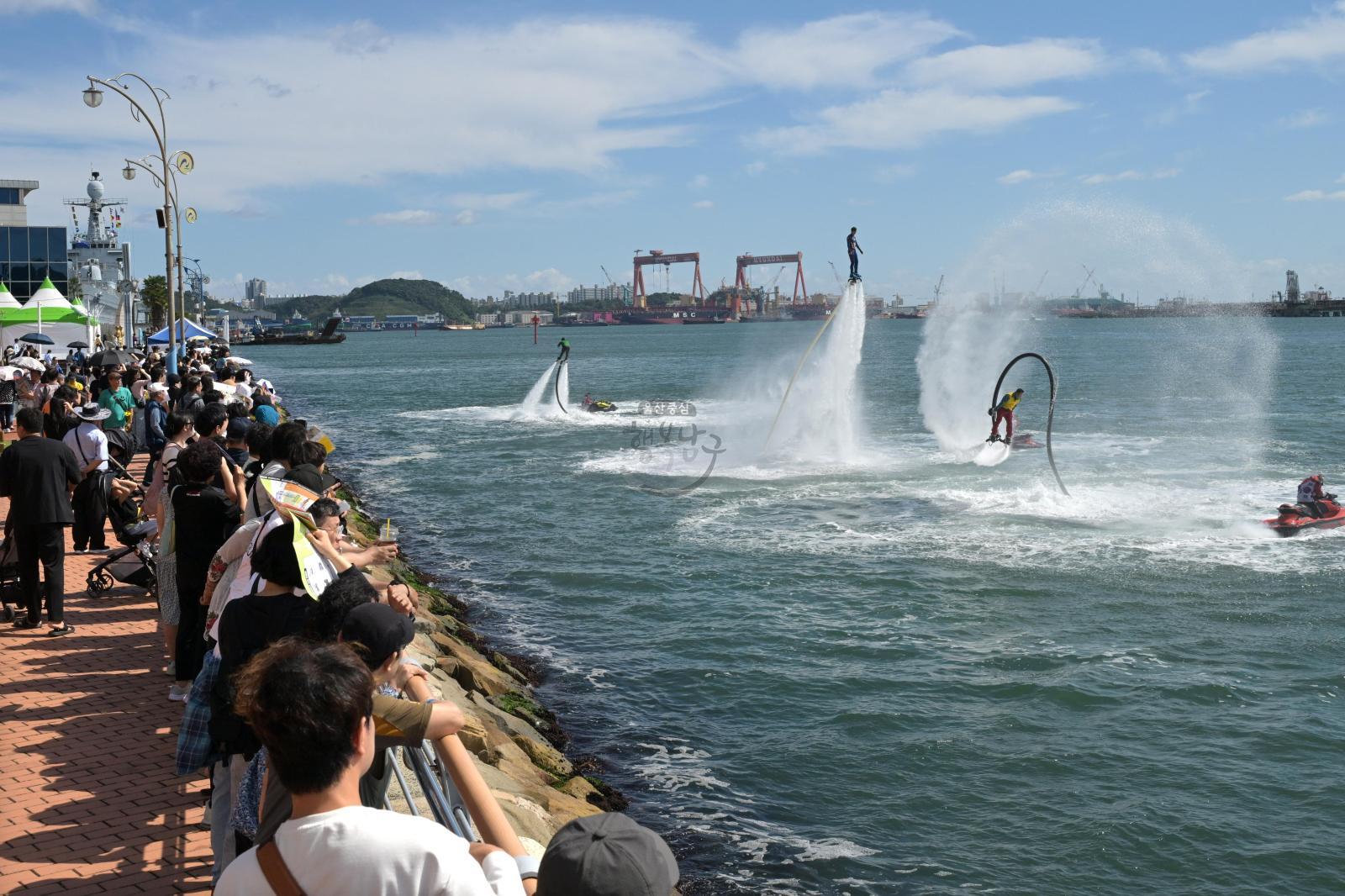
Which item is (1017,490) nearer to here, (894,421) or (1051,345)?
(894,421)

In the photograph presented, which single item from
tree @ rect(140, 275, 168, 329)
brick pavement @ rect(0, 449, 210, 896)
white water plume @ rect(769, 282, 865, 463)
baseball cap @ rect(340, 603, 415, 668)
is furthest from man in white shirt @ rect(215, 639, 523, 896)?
tree @ rect(140, 275, 168, 329)

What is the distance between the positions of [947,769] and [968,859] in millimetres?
1888

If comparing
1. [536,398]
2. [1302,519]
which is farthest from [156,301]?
[1302,519]

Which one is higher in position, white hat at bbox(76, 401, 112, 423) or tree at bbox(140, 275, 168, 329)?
tree at bbox(140, 275, 168, 329)

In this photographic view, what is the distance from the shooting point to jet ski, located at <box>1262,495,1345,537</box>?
22.1 m

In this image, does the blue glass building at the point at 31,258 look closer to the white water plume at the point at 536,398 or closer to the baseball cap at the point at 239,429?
the white water plume at the point at 536,398

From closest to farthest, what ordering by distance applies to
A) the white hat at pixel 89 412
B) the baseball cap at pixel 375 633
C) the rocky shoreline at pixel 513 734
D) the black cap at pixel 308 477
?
the baseball cap at pixel 375 633, the black cap at pixel 308 477, the rocky shoreline at pixel 513 734, the white hat at pixel 89 412

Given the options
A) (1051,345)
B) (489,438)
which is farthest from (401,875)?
(1051,345)

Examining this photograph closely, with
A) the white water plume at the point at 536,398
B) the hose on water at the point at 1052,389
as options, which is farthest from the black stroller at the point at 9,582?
the white water plume at the point at 536,398

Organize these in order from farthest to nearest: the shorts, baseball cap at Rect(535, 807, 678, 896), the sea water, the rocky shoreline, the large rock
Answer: the large rock < the sea water < the rocky shoreline < the shorts < baseball cap at Rect(535, 807, 678, 896)

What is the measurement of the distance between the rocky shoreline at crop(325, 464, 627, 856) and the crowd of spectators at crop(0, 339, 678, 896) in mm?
1304

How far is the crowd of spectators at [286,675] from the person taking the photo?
9.45 feet

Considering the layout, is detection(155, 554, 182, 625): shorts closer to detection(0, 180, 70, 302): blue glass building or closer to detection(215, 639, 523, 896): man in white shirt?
detection(215, 639, 523, 896): man in white shirt

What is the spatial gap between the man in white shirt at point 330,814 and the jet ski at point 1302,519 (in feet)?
74.3
